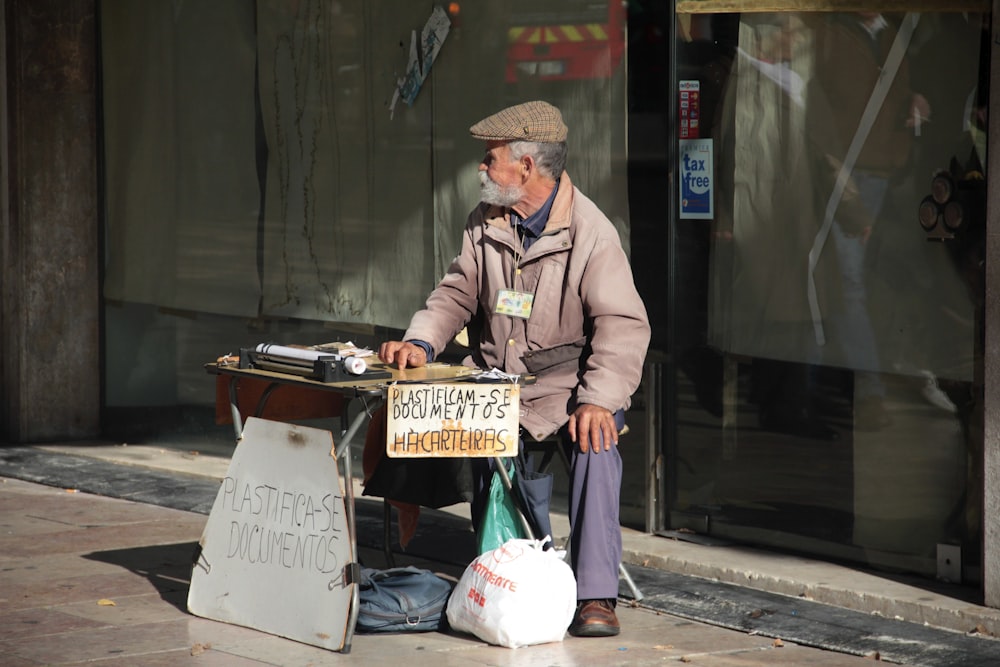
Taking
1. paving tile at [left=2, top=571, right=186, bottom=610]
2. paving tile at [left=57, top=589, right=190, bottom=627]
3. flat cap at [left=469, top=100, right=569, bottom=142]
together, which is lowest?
paving tile at [left=57, top=589, right=190, bottom=627]

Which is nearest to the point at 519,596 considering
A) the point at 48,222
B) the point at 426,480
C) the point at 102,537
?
the point at 426,480

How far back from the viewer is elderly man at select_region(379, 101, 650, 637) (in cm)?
538

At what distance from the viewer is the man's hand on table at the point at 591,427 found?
5.33 meters

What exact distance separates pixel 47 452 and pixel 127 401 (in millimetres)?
582

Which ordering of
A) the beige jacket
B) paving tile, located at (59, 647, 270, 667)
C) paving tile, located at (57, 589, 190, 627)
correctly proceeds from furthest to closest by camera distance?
paving tile, located at (57, 589, 190, 627) < the beige jacket < paving tile, located at (59, 647, 270, 667)

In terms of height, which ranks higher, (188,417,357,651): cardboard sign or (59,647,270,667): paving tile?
(188,417,357,651): cardboard sign

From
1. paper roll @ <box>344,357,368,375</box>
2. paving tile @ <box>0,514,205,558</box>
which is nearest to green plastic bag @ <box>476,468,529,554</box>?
paper roll @ <box>344,357,368,375</box>

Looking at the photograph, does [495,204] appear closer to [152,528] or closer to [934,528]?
[934,528]

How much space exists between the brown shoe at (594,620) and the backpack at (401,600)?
1.44 feet

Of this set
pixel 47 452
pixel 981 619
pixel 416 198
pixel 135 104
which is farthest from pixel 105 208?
pixel 981 619

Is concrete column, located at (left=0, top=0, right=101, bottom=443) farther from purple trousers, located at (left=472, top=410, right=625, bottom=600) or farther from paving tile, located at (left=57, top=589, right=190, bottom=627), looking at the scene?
purple trousers, located at (left=472, top=410, right=625, bottom=600)

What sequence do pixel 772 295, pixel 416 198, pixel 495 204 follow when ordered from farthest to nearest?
pixel 416 198 → pixel 772 295 → pixel 495 204

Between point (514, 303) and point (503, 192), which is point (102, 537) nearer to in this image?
point (514, 303)

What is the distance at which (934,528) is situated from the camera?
19.4 feet
